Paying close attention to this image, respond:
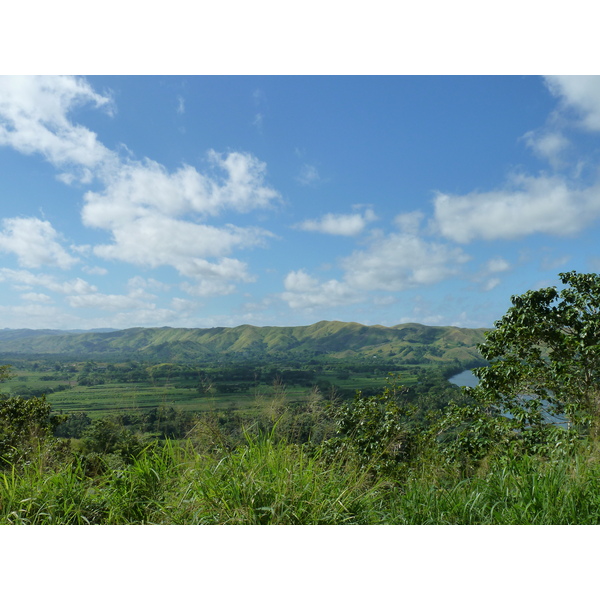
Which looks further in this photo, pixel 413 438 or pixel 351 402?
pixel 351 402

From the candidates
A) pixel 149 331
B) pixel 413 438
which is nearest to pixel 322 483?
pixel 413 438

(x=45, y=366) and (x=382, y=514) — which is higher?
(x=382, y=514)

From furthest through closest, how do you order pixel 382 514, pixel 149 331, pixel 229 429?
pixel 149 331 < pixel 229 429 < pixel 382 514

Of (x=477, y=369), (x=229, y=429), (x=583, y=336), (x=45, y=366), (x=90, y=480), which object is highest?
(x=583, y=336)

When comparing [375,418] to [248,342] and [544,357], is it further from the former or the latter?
[248,342]

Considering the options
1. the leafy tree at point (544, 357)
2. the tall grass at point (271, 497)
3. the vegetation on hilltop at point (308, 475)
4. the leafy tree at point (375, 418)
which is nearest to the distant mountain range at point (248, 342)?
the leafy tree at point (375, 418)
